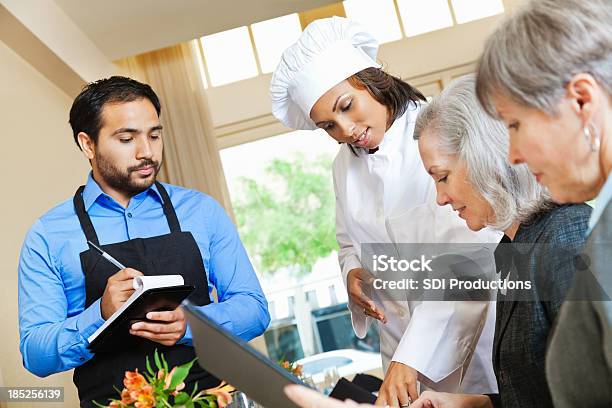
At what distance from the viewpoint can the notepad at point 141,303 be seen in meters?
1.64

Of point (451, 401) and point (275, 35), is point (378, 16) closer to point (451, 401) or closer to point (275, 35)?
point (275, 35)

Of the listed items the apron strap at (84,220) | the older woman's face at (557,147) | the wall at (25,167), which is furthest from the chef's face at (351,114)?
the wall at (25,167)

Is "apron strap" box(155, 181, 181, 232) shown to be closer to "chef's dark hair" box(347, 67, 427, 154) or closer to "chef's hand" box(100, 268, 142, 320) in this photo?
"chef's hand" box(100, 268, 142, 320)

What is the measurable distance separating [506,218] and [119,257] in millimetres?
1038

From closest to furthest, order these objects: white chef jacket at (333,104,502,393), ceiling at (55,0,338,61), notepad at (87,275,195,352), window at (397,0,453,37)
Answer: notepad at (87,275,195,352) → white chef jacket at (333,104,502,393) → ceiling at (55,0,338,61) → window at (397,0,453,37)

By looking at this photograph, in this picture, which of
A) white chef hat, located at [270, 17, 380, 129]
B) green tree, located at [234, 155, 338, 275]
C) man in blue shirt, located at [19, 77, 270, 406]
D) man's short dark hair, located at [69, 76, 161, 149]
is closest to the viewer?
man in blue shirt, located at [19, 77, 270, 406]

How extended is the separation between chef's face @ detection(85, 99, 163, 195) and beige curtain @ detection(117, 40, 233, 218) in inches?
116

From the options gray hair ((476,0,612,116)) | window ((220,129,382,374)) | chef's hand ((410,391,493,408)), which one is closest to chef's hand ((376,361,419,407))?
chef's hand ((410,391,493,408))

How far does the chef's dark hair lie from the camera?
2.31 m

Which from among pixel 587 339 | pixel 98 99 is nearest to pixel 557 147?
pixel 587 339

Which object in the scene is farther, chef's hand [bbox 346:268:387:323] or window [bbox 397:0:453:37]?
window [bbox 397:0:453:37]

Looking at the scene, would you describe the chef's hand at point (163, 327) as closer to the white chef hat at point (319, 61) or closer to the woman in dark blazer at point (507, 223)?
the woman in dark blazer at point (507, 223)

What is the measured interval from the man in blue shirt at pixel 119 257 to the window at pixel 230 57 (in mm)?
3150

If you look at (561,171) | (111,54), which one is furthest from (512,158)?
(111,54)
